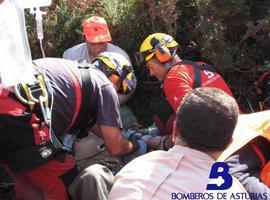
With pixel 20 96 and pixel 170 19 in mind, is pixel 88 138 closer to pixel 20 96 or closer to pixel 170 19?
pixel 20 96

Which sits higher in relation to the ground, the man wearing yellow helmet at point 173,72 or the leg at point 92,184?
the man wearing yellow helmet at point 173,72

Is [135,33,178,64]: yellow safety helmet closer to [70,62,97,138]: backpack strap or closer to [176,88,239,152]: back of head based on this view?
[70,62,97,138]: backpack strap

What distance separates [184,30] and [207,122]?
11.7ft

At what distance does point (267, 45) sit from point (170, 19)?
105 cm

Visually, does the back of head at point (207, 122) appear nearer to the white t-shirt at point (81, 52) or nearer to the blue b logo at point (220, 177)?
the blue b logo at point (220, 177)

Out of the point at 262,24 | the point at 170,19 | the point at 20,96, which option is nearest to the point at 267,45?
the point at 262,24

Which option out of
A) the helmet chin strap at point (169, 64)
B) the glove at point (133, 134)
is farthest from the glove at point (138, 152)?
the helmet chin strap at point (169, 64)

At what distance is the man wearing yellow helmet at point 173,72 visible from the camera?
3.84 m

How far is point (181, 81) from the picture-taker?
3.82m

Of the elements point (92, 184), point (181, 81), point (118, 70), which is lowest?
point (92, 184)

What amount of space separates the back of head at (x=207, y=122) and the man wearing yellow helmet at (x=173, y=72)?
5.77 ft

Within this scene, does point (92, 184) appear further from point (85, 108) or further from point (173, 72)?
point (173, 72)

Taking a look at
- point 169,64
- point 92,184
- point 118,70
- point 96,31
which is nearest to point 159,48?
point 169,64

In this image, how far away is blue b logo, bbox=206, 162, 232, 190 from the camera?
1.84 m
